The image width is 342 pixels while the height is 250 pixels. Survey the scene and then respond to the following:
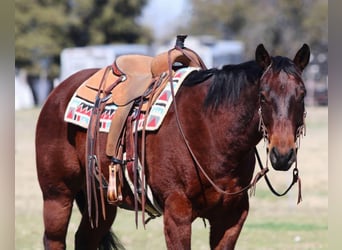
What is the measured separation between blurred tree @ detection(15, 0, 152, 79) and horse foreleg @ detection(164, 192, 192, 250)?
144 ft

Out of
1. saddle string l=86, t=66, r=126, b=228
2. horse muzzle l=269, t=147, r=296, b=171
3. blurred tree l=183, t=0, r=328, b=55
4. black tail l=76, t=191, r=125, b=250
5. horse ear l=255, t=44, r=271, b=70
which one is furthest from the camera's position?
blurred tree l=183, t=0, r=328, b=55

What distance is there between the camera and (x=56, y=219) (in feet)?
21.9

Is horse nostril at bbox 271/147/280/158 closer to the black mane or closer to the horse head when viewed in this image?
the horse head

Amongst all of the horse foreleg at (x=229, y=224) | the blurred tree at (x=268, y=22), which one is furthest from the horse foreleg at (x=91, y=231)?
the blurred tree at (x=268, y=22)

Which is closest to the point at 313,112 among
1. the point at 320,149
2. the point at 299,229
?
the point at 320,149

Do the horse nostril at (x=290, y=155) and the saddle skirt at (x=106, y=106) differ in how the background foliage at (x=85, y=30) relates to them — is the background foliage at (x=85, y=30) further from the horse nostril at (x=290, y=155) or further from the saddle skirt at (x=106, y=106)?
the horse nostril at (x=290, y=155)

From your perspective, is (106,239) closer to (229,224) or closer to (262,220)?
(229,224)

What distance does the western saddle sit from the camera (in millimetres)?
6070

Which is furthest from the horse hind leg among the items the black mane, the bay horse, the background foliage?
the background foliage

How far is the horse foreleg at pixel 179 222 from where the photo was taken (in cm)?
552

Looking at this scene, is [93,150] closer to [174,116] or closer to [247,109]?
[174,116]

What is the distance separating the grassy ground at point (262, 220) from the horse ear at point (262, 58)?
12.9 ft

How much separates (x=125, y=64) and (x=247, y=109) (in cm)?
149

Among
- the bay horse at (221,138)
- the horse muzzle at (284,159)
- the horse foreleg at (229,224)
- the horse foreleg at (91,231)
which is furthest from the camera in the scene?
the horse foreleg at (91,231)
